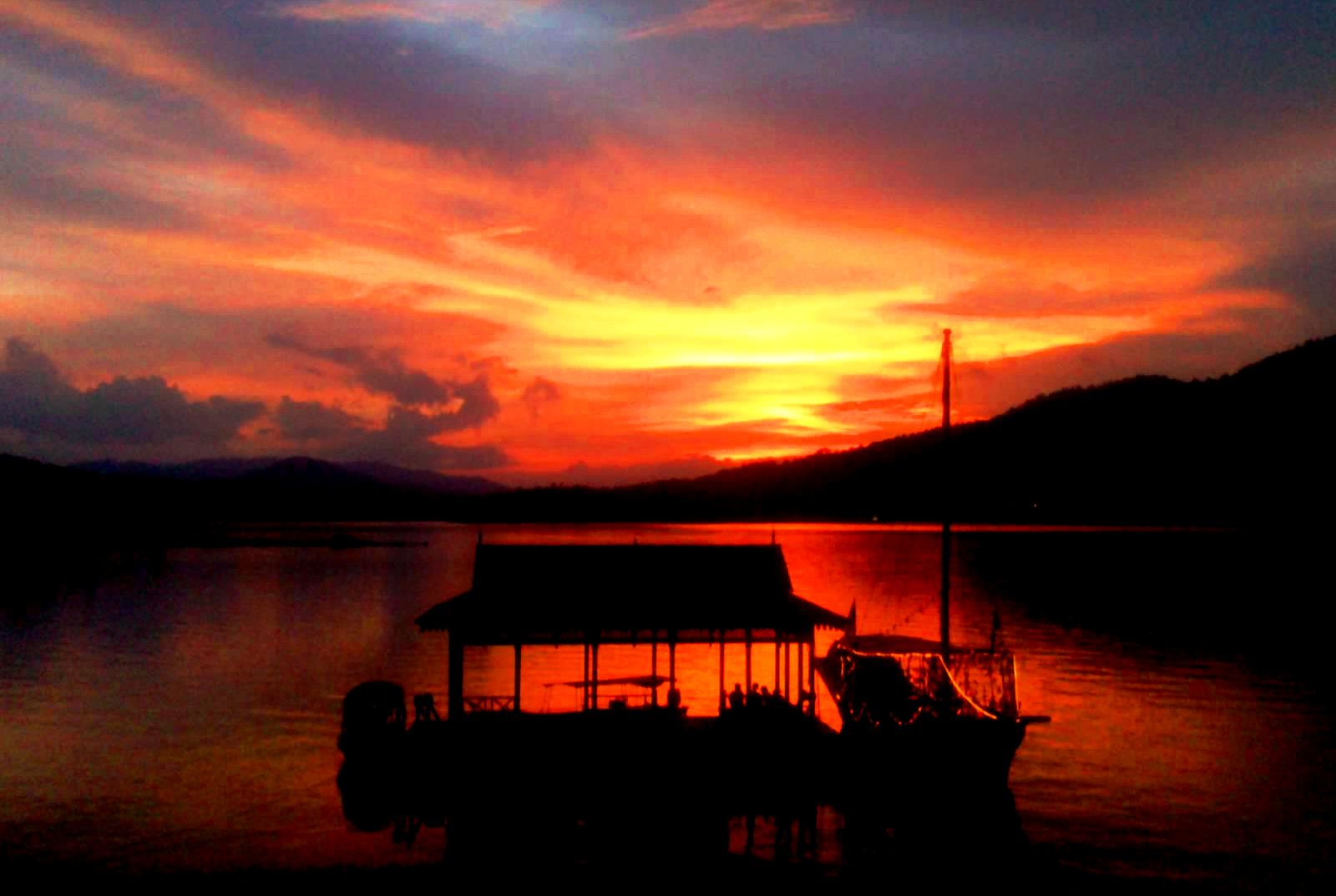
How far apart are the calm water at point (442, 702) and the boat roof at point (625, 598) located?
5665mm

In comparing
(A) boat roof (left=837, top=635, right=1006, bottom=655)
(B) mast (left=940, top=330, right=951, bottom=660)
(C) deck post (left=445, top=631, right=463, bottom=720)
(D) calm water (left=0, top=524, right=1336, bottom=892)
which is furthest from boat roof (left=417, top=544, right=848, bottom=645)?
(B) mast (left=940, top=330, right=951, bottom=660)

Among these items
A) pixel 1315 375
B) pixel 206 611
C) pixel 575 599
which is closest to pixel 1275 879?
pixel 575 599

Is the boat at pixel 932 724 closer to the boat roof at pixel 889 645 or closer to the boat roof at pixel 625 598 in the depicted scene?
the boat roof at pixel 625 598

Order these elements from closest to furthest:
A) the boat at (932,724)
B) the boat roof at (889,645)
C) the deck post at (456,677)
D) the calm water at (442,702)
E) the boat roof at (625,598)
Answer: the deck post at (456,677) → the boat roof at (625,598) → the boat at (932,724) → the calm water at (442,702) → the boat roof at (889,645)

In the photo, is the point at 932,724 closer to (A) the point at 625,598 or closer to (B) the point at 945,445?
(A) the point at 625,598

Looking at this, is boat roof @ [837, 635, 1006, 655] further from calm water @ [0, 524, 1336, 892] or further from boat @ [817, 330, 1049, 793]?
calm water @ [0, 524, 1336, 892]

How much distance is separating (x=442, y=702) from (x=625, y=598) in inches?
957

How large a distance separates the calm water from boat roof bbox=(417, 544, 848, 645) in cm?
567

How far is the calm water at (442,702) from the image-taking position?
96.7ft

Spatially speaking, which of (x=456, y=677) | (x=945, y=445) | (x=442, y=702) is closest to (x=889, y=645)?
(x=945, y=445)

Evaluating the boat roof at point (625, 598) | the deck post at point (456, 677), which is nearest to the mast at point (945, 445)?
the boat roof at point (625, 598)

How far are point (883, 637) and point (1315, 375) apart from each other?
16683 cm

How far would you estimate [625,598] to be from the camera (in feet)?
92.8

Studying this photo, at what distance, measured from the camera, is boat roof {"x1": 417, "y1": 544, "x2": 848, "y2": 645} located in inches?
1073
